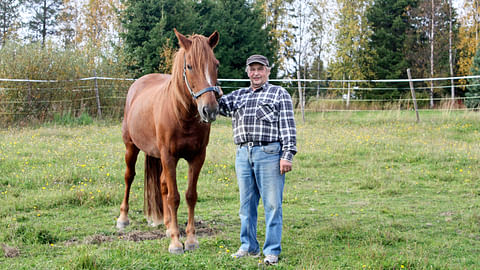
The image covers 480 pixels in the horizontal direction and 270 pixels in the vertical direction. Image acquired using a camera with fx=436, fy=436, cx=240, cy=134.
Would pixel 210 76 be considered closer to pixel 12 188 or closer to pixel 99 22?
pixel 12 188

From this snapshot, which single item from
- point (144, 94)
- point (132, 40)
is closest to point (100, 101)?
point (132, 40)

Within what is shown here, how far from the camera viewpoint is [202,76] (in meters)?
3.84

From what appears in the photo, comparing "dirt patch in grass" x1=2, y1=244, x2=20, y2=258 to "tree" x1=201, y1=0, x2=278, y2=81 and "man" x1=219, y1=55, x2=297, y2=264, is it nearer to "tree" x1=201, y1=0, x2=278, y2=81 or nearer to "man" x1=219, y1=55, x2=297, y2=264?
"man" x1=219, y1=55, x2=297, y2=264

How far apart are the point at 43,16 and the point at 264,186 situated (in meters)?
33.6

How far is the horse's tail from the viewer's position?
530 cm

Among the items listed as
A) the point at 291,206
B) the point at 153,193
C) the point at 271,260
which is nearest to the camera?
the point at 271,260

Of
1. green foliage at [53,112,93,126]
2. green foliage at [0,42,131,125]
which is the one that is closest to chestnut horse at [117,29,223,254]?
green foliage at [53,112,93,126]

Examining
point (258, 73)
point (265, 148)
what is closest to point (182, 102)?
point (258, 73)

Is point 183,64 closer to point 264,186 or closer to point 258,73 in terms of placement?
point 258,73

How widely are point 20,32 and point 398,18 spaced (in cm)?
2696

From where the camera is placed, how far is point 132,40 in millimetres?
19938

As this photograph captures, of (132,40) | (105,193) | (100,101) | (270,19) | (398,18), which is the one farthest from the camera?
(270,19)

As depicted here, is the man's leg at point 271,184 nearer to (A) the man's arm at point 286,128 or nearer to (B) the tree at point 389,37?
(A) the man's arm at point 286,128

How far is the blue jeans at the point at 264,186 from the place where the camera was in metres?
3.81
